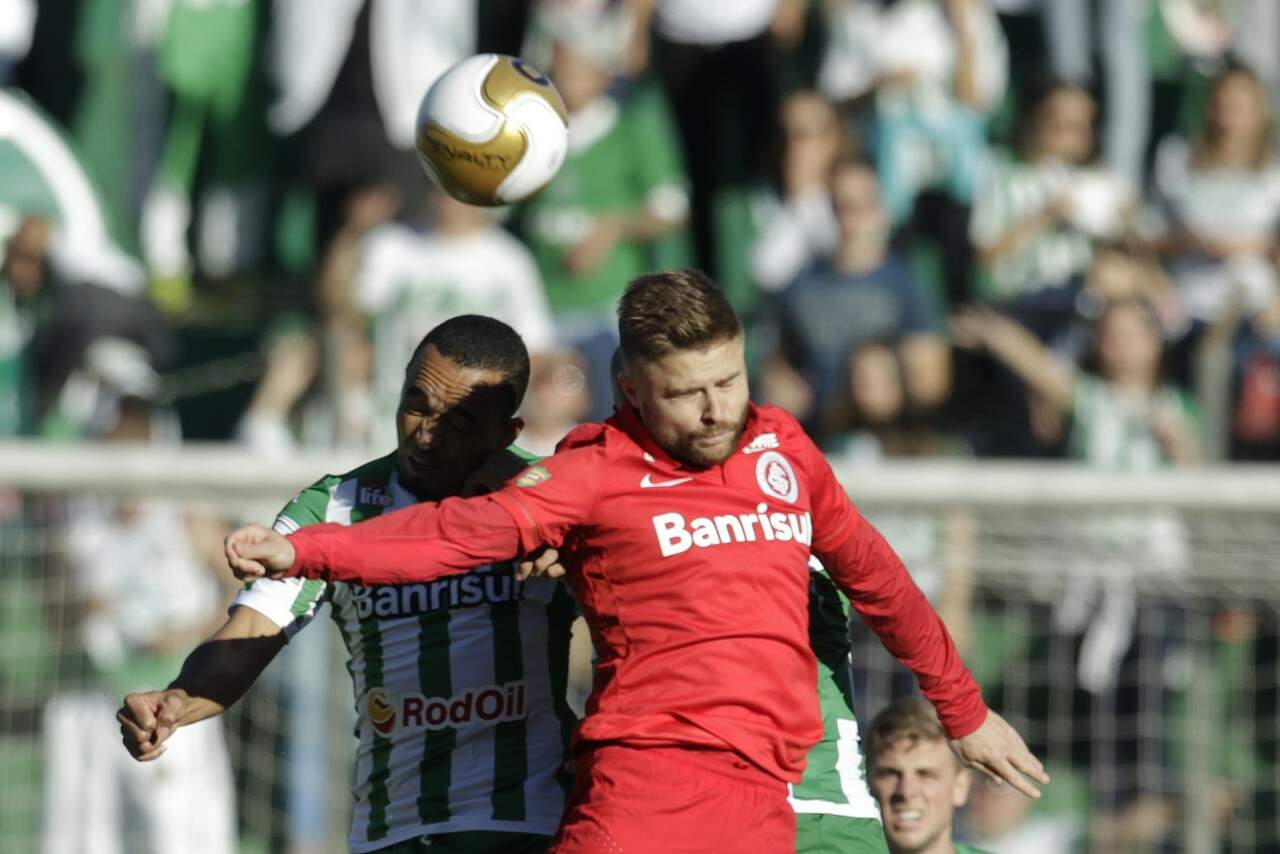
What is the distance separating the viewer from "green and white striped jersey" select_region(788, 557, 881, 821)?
4.35m

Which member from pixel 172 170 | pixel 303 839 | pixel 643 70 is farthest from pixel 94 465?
pixel 643 70

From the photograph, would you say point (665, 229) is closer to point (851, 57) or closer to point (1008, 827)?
point (851, 57)

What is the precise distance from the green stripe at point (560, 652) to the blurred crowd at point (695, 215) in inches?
145

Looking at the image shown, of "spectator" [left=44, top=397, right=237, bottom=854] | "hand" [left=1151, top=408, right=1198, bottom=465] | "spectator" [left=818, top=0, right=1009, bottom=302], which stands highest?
"spectator" [left=818, top=0, right=1009, bottom=302]

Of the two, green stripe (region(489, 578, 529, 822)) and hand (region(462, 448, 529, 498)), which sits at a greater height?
hand (region(462, 448, 529, 498))

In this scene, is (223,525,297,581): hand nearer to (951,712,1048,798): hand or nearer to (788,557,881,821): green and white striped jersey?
(788,557,881,821): green and white striped jersey

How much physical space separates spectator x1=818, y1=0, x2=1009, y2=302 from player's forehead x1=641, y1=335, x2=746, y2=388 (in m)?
5.11

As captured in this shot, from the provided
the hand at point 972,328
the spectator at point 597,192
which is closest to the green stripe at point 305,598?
the spectator at point 597,192

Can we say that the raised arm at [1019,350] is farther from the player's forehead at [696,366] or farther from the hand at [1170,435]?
the player's forehead at [696,366]

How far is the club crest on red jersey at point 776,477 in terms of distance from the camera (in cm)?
414

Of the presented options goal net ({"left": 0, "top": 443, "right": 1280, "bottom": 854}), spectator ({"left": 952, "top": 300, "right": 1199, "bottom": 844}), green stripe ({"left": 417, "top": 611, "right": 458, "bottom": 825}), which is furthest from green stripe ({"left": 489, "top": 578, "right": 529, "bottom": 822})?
spectator ({"left": 952, "top": 300, "right": 1199, "bottom": 844})

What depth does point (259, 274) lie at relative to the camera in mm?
9742

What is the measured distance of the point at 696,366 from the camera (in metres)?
3.98

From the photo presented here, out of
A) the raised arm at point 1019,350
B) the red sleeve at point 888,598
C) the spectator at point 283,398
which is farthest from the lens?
the spectator at point 283,398
